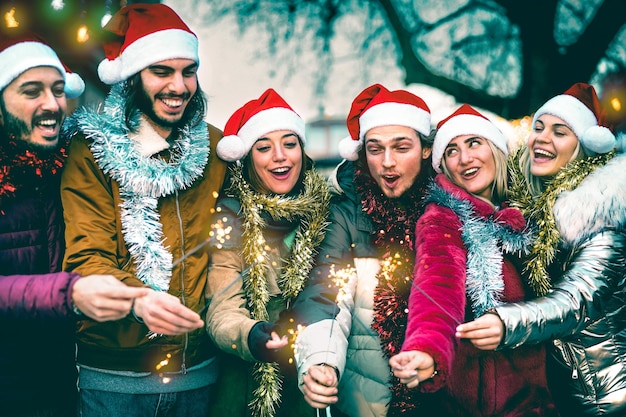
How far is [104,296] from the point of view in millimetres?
2100

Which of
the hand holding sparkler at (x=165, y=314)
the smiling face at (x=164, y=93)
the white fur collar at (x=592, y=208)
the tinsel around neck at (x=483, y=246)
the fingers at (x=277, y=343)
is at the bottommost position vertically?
the fingers at (x=277, y=343)

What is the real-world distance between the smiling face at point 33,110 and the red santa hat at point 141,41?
301 mm

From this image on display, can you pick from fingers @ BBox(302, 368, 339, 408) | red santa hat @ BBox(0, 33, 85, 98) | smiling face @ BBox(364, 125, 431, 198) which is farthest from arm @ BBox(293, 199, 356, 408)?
red santa hat @ BBox(0, 33, 85, 98)

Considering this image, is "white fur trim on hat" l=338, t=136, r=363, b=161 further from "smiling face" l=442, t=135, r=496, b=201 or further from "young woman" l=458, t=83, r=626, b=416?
"young woman" l=458, t=83, r=626, b=416

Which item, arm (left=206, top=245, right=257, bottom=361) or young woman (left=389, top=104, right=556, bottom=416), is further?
arm (left=206, top=245, right=257, bottom=361)

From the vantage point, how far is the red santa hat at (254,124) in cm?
277

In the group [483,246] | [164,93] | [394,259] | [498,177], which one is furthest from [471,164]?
[164,93]

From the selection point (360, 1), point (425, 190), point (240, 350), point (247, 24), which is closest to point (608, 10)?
point (360, 1)

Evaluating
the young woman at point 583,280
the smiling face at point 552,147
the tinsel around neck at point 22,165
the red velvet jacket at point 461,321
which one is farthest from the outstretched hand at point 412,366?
the tinsel around neck at point 22,165

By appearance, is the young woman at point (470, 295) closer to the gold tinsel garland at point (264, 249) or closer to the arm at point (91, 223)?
the gold tinsel garland at point (264, 249)

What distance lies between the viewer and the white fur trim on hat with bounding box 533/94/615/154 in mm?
2650

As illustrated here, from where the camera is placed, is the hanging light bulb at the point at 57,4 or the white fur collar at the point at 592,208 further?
the hanging light bulb at the point at 57,4

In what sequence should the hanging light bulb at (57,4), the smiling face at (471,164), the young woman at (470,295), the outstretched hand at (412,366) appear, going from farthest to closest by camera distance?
1. the hanging light bulb at (57,4)
2. the smiling face at (471,164)
3. the young woman at (470,295)
4. the outstretched hand at (412,366)

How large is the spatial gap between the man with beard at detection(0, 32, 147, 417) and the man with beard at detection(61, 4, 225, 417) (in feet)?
0.28
